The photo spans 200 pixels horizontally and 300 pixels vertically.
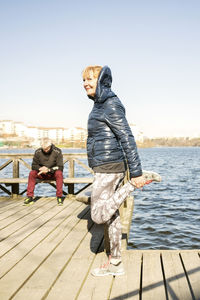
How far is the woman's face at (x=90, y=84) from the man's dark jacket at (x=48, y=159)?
3.89 meters

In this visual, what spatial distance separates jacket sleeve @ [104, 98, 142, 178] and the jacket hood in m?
0.07

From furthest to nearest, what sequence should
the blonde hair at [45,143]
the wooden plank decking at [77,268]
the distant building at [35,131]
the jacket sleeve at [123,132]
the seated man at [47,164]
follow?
the distant building at [35,131], the seated man at [47,164], the blonde hair at [45,143], the jacket sleeve at [123,132], the wooden plank decking at [77,268]

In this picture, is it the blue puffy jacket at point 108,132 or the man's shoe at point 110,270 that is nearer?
the blue puffy jacket at point 108,132

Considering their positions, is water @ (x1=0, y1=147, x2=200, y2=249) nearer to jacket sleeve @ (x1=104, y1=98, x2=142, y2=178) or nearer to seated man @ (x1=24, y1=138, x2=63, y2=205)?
seated man @ (x1=24, y1=138, x2=63, y2=205)

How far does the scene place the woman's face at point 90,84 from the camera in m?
3.03

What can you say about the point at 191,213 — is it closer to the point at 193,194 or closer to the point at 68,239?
the point at 193,194

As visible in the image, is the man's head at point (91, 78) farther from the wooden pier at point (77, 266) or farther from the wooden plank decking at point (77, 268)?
the wooden plank decking at point (77, 268)

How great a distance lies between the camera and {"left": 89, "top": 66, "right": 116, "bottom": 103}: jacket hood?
2.93m

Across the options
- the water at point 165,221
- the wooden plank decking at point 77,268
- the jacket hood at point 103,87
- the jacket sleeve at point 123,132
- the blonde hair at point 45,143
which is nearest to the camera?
the wooden plank decking at point 77,268

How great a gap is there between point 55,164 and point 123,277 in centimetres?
426

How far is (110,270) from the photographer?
3000 millimetres

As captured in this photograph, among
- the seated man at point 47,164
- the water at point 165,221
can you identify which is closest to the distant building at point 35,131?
the water at point 165,221

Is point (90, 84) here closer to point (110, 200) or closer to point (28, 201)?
point (110, 200)

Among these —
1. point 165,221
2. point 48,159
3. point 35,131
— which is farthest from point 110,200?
point 35,131
